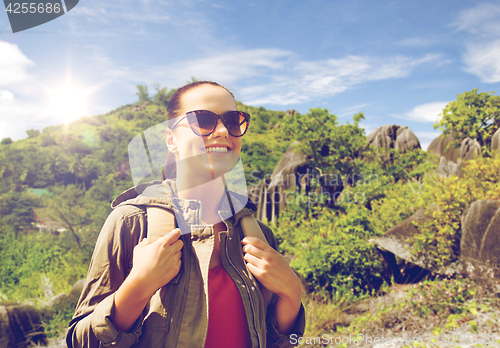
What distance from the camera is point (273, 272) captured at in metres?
1.11

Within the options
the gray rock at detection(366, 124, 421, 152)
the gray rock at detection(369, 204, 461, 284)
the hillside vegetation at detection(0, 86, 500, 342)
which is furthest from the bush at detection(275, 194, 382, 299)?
the gray rock at detection(366, 124, 421, 152)

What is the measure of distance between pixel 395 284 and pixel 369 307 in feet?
3.04

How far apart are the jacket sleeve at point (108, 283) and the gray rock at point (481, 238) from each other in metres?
5.53

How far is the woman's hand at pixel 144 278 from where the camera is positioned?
0.93 meters

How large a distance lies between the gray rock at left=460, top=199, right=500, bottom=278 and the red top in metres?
5.20

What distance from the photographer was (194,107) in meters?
1.18

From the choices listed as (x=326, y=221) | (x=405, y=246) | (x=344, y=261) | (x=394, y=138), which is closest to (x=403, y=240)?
(x=405, y=246)

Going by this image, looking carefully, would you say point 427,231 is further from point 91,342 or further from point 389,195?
point 91,342

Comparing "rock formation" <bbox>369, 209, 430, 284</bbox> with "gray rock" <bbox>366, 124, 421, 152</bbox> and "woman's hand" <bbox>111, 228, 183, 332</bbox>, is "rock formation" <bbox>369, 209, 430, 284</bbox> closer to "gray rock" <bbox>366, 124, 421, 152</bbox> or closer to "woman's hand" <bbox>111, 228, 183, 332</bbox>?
"woman's hand" <bbox>111, 228, 183, 332</bbox>

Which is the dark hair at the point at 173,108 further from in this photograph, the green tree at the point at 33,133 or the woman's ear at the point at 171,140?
the green tree at the point at 33,133

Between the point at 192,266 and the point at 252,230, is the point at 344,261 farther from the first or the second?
the point at 192,266

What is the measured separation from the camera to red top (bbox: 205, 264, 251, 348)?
1060mm

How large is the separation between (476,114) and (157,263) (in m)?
14.8

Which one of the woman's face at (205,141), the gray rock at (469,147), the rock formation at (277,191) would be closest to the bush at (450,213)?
the woman's face at (205,141)
